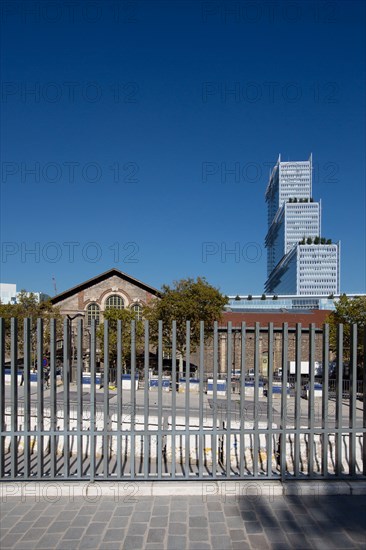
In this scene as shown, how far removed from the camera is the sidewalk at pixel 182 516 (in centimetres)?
414

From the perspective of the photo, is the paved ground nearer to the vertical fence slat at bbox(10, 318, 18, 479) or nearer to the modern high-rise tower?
the vertical fence slat at bbox(10, 318, 18, 479)

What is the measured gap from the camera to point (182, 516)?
4629mm

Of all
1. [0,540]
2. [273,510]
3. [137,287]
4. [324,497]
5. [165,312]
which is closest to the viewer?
[0,540]

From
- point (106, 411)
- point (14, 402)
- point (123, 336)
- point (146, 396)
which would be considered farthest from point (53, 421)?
point (123, 336)

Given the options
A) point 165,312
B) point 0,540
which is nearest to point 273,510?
point 0,540

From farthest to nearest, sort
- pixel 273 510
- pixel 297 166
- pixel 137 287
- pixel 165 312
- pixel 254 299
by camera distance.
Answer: pixel 297 166, pixel 254 299, pixel 137 287, pixel 165 312, pixel 273 510

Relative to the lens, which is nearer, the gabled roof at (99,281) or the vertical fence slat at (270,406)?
the vertical fence slat at (270,406)

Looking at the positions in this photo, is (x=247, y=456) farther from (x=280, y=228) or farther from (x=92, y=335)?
(x=280, y=228)

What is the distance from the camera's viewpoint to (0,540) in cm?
415

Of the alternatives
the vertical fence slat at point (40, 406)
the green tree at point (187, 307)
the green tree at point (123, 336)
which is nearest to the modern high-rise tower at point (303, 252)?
the green tree at point (187, 307)

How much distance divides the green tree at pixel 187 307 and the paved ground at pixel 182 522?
29.6 metres

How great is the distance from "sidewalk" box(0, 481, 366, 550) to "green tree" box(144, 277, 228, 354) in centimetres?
2950

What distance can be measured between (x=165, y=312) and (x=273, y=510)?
31874mm

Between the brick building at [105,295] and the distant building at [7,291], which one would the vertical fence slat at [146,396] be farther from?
the distant building at [7,291]
